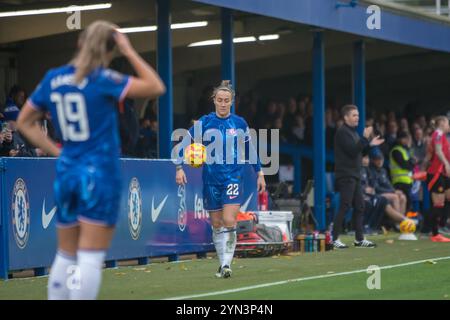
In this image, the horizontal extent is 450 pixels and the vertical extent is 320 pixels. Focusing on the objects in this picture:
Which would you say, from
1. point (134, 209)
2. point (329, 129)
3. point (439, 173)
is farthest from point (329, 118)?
point (134, 209)

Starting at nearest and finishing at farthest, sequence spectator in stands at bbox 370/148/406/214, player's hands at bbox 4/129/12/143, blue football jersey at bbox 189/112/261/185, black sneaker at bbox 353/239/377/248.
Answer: blue football jersey at bbox 189/112/261/185, player's hands at bbox 4/129/12/143, black sneaker at bbox 353/239/377/248, spectator in stands at bbox 370/148/406/214

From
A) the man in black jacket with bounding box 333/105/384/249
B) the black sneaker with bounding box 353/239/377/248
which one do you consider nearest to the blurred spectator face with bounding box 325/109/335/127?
the man in black jacket with bounding box 333/105/384/249

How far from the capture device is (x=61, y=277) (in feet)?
25.8

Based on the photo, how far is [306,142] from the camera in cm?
2602

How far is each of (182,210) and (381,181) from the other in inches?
317

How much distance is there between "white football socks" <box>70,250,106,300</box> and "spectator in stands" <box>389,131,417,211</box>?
17.0 metres

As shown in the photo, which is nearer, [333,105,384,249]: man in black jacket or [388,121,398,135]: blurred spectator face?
[333,105,384,249]: man in black jacket

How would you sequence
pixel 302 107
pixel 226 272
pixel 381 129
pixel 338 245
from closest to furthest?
pixel 226 272, pixel 338 245, pixel 302 107, pixel 381 129

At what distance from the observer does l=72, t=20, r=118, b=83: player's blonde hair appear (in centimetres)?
761

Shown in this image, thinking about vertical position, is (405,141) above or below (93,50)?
below

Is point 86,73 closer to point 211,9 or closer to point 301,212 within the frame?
point 211,9

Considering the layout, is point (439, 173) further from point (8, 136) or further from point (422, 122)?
point (422, 122)

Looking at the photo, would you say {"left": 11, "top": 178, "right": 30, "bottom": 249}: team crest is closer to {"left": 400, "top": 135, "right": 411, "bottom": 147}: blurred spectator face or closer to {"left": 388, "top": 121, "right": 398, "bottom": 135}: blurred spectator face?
{"left": 400, "top": 135, "right": 411, "bottom": 147}: blurred spectator face
